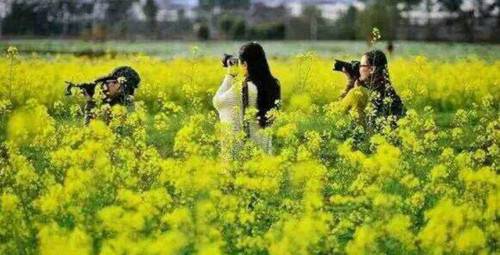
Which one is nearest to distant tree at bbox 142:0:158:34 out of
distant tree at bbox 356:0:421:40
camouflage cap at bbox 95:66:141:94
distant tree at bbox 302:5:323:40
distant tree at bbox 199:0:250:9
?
distant tree at bbox 199:0:250:9

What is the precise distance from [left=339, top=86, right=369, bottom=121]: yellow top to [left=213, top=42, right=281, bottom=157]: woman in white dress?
691 millimetres

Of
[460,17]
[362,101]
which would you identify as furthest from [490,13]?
[362,101]

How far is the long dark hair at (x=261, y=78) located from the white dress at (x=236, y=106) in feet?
0.14

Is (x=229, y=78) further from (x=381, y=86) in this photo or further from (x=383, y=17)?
(x=383, y=17)

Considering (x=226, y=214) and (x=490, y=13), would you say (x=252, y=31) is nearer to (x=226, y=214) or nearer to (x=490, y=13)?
(x=490, y=13)

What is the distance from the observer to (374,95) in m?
→ 7.70

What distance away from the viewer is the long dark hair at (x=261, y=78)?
738 centimetres

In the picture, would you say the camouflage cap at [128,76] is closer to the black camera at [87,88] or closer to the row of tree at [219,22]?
the black camera at [87,88]

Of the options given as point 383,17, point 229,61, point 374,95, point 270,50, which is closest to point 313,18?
point 383,17

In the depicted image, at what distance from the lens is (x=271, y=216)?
6.02 meters

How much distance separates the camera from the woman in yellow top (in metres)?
7.82

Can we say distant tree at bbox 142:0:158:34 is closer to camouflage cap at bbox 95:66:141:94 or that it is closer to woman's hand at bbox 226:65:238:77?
camouflage cap at bbox 95:66:141:94

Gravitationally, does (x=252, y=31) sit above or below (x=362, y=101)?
below

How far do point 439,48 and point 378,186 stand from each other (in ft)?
82.8
